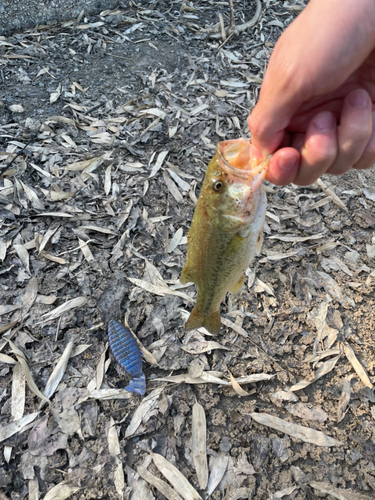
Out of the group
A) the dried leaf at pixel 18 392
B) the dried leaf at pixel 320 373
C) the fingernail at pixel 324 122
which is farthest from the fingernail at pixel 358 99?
the dried leaf at pixel 18 392

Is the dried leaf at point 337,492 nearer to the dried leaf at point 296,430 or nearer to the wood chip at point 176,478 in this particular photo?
the dried leaf at point 296,430

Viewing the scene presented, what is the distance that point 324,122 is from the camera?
179 centimetres

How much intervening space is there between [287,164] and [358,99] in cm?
42

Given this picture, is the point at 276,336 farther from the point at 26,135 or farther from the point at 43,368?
the point at 26,135

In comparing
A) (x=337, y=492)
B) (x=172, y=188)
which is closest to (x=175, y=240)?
(x=172, y=188)

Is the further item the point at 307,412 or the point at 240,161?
the point at 307,412

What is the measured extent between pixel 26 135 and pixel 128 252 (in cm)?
202

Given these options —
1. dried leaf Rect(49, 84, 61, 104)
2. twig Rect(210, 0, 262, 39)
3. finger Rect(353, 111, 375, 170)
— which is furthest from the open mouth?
twig Rect(210, 0, 262, 39)

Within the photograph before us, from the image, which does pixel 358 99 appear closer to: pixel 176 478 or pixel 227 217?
pixel 227 217

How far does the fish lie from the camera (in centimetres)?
176

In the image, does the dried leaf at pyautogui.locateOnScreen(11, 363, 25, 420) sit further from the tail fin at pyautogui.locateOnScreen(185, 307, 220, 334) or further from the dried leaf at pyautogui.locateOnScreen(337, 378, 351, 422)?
the dried leaf at pyautogui.locateOnScreen(337, 378, 351, 422)

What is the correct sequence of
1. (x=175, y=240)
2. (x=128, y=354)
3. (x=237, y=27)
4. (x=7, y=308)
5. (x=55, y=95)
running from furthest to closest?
1. (x=237, y=27)
2. (x=55, y=95)
3. (x=175, y=240)
4. (x=7, y=308)
5. (x=128, y=354)

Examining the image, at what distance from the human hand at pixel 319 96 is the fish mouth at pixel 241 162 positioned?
0.05 m

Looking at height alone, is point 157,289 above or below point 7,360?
above
